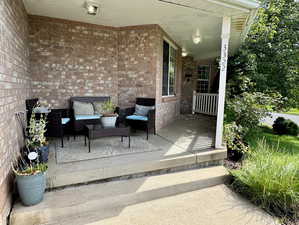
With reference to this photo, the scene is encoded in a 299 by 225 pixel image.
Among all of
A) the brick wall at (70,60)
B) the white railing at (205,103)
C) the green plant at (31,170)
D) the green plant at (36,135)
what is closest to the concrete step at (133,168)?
the green plant at (31,170)

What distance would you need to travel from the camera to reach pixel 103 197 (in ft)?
7.94

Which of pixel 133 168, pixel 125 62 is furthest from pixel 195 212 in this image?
pixel 125 62

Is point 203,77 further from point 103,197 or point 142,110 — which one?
point 103,197

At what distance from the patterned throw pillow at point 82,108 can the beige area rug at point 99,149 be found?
655 millimetres

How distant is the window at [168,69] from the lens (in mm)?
5746

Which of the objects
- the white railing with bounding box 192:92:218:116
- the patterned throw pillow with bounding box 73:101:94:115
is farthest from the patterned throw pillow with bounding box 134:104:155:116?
the white railing with bounding box 192:92:218:116

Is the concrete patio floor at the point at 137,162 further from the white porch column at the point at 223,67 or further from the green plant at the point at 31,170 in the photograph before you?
the white porch column at the point at 223,67

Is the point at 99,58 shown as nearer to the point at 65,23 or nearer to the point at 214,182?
the point at 65,23

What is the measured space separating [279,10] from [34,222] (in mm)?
9508

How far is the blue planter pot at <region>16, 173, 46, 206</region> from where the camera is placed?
2090mm

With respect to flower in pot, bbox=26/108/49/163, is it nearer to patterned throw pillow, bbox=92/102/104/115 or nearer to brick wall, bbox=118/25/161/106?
patterned throw pillow, bbox=92/102/104/115

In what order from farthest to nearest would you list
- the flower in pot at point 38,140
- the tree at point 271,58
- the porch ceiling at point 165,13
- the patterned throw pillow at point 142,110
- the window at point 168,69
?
the tree at point 271,58
the window at point 168,69
the patterned throw pillow at point 142,110
the porch ceiling at point 165,13
the flower in pot at point 38,140

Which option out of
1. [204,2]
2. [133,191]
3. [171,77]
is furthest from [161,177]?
[171,77]

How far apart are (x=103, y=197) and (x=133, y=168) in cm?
65
